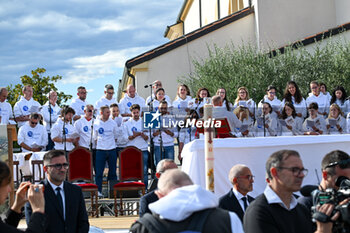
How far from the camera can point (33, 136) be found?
14.9 m

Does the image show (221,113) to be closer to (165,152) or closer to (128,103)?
(165,152)

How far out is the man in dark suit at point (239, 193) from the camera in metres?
7.06

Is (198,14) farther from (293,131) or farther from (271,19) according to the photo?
(293,131)

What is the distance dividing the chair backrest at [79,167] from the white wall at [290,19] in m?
15.7

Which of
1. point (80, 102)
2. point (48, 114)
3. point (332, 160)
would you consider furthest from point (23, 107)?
point (332, 160)

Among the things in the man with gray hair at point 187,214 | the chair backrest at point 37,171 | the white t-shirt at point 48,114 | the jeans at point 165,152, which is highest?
the white t-shirt at point 48,114

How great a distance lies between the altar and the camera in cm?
927

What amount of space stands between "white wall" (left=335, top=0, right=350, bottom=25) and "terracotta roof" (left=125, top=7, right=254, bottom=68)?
4.13 meters

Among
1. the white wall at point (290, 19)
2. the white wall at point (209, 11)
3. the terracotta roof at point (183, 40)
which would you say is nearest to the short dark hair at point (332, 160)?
the terracotta roof at point (183, 40)

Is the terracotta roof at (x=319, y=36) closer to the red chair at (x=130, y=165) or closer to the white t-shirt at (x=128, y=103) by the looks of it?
the white t-shirt at (x=128, y=103)

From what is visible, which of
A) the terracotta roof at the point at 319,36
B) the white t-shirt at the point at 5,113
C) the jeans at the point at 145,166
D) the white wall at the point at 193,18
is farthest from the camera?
the white wall at the point at 193,18

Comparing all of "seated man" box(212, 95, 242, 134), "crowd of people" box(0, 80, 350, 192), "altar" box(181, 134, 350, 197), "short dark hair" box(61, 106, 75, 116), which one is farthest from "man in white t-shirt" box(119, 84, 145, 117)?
"altar" box(181, 134, 350, 197)

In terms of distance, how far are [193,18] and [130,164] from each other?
27244 mm

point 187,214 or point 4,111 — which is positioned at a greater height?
point 4,111
